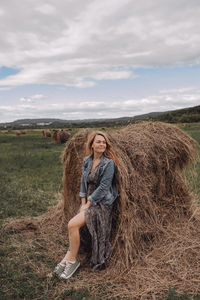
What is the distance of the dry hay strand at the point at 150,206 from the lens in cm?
418

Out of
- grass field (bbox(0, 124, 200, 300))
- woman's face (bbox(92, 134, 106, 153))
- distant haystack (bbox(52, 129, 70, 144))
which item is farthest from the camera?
distant haystack (bbox(52, 129, 70, 144))

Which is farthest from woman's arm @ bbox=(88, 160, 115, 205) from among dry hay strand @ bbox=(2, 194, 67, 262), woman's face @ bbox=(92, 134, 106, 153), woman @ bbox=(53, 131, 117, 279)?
dry hay strand @ bbox=(2, 194, 67, 262)

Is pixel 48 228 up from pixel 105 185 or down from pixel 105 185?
down

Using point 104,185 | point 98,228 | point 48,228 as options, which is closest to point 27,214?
point 48,228

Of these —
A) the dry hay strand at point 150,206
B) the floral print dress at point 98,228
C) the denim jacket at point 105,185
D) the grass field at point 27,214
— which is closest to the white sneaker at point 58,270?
the grass field at point 27,214

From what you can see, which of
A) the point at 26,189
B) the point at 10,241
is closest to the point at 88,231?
the point at 10,241

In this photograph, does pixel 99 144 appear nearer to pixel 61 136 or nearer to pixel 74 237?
pixel 74 237

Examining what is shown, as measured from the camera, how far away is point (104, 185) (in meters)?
4.27

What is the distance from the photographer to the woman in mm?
4219

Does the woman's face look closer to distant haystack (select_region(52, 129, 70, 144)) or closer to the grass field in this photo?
the grass field

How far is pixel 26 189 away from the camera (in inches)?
353

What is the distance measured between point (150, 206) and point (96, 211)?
1.12 m

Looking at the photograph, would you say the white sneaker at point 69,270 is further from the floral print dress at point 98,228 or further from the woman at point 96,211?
the floral print dress at point 98,228

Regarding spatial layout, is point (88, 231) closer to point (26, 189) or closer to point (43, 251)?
point (43, 251)
